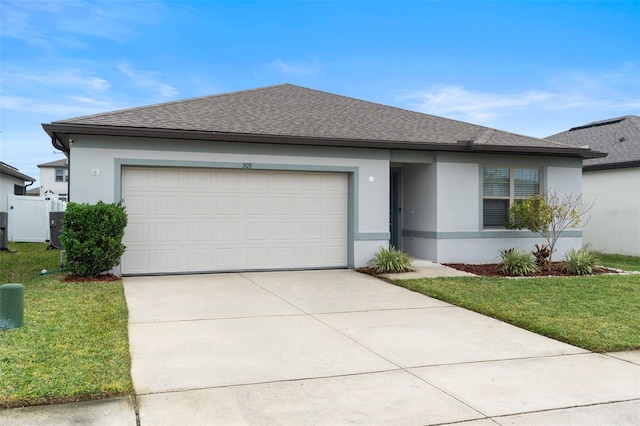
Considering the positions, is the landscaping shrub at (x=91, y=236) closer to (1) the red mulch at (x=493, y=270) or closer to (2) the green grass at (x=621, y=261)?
(1) the red mulch at (x=493, y=270)

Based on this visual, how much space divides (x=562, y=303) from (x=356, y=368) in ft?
16.4

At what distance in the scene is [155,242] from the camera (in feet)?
37.5

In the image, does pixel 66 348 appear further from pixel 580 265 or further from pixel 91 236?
pixel 580 265

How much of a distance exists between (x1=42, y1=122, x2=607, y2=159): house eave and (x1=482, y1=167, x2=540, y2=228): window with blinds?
636 mm

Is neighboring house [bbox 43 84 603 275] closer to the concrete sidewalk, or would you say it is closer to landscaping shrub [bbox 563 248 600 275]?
landscaping shrub [bbox 563 248 600 275]

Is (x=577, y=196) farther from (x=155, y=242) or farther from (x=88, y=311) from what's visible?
(x=88, y=311)

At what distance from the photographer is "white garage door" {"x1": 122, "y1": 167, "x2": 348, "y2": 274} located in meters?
11.4

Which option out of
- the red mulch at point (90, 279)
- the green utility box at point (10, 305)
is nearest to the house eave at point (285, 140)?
the red mulch at point (90, 279)

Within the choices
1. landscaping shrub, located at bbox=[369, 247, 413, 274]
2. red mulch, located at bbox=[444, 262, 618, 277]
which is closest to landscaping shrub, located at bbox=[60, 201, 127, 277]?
landscaping shrub, located at bbox=[369, 247, 413, 274]

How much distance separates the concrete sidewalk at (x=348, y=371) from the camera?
400cm

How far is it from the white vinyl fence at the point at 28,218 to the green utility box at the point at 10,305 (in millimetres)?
16688

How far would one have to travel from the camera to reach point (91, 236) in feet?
32.8

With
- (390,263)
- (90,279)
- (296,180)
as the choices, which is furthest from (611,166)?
(90,279)

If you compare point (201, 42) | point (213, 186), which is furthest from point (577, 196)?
point (201, 42)
